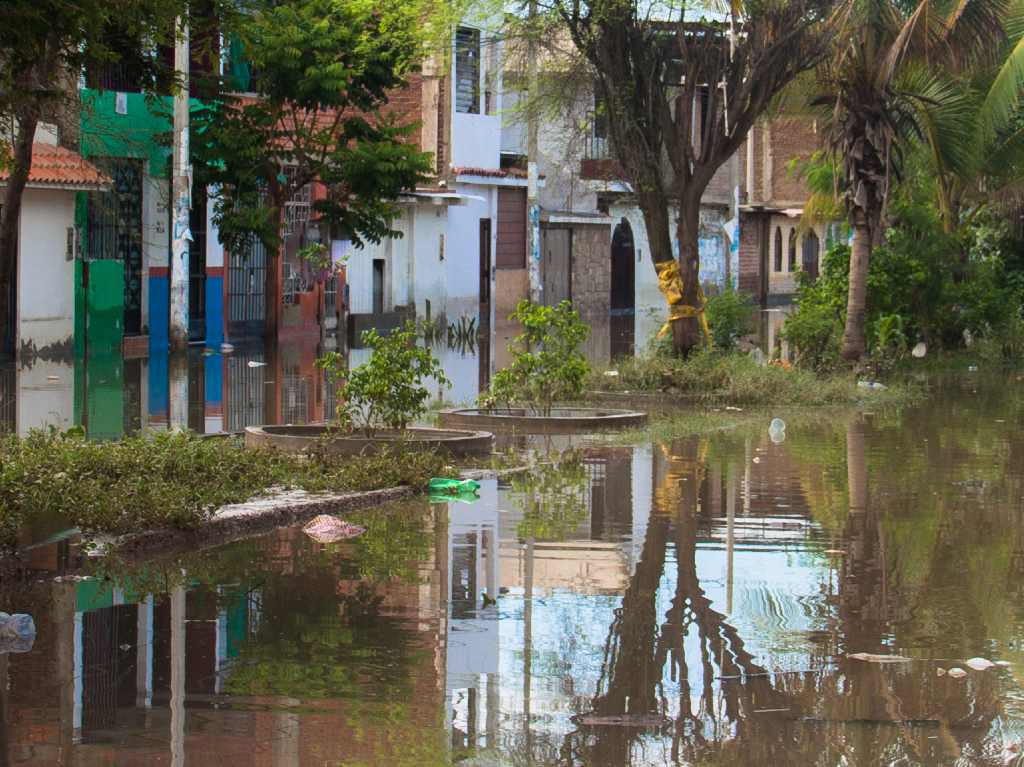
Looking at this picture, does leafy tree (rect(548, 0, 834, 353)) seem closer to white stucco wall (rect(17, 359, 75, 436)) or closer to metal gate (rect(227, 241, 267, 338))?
white stucco wall (rect(17, 359, 75, 436))

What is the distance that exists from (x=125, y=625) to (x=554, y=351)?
9557 millimetres

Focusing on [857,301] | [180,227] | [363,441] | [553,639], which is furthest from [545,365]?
[180,227]

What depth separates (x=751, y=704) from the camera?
6707 mm

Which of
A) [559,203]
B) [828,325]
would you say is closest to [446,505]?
[828,325]

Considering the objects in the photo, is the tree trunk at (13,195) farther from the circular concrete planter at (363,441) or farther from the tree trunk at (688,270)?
the tree trunk at (688,270)

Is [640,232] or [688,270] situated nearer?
[688,270]

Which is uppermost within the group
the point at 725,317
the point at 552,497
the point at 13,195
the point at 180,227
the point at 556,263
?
the point at 180,227

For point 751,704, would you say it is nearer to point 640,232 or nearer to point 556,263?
point 556,263

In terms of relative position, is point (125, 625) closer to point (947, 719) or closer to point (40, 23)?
point (40, 23)

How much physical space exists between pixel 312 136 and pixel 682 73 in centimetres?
915

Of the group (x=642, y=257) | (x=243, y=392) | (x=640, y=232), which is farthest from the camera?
(x=642, y=257)

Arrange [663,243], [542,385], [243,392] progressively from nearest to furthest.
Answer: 1. [542,385]
2. [243,392]
3. [663,243]

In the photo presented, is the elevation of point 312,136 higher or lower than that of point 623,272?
higher

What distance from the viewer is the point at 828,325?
2264 centimetres
